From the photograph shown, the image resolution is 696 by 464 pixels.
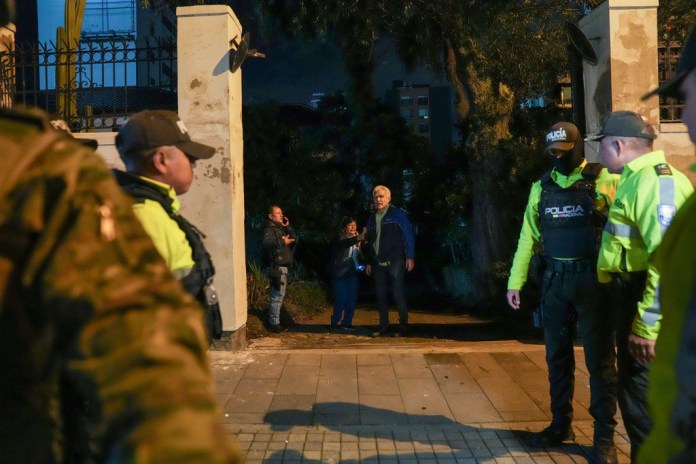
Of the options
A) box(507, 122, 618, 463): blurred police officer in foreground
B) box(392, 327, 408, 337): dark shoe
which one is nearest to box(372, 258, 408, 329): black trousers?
box(392, 327, 408, 337): dark shoe

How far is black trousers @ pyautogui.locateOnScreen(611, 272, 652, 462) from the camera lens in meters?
3.90

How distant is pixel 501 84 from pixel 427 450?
7.86 meters

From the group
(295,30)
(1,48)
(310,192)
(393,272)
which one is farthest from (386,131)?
(1,48)

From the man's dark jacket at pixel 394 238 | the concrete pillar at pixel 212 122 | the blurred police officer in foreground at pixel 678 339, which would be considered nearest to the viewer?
the blurred police officer in foreground at pixel 678 339

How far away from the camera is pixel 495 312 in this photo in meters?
11.2

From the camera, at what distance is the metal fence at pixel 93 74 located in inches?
305

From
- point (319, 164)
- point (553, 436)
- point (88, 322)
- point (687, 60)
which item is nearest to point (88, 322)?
point (88, 322)

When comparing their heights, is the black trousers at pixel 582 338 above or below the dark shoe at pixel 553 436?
above

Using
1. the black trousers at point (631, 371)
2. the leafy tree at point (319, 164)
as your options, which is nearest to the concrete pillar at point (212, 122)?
the black trousers at point (631, 371)

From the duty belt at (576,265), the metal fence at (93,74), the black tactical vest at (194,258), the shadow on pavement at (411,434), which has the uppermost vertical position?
the metal fence at (93,74)

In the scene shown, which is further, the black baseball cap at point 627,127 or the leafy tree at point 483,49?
the leafy tree at point 483,49

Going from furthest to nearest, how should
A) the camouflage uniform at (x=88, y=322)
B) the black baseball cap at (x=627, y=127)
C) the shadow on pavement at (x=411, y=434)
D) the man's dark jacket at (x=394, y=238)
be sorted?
the man's dark jacket at (x=394, y=238)
the shadow on pavement at (x=411, y=434)
the black baseball cap at (x=627, y=127)
the camouflage uniform at (x=88, y=322)

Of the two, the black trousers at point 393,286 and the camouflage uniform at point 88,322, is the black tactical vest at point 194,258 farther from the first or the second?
the black trousers at point 393,286

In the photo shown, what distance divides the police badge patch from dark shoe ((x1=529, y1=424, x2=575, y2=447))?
69.5 inches
